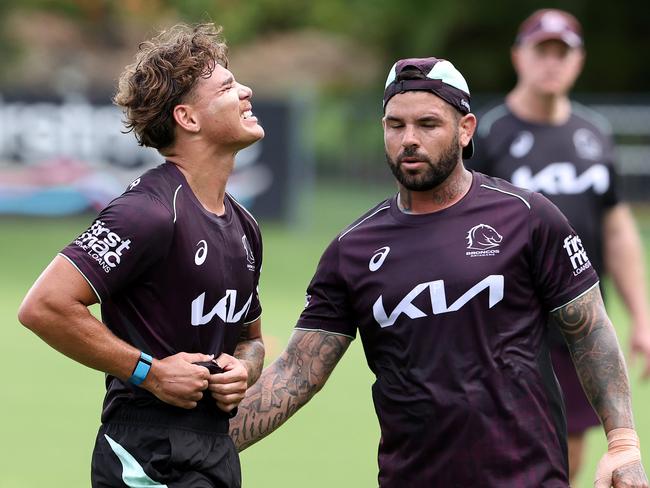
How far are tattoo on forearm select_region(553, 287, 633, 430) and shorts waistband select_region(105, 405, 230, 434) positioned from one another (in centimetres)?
131

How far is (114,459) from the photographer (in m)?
4.69

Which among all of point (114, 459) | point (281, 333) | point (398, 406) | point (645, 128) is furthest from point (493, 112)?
point (645, 128)

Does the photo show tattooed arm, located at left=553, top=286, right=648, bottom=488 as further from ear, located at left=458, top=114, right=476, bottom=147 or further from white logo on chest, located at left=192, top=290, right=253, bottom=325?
white logo on chest, located at left=192, top=290, right=253, bottom=325

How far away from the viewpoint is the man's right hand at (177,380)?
4559 millimetres

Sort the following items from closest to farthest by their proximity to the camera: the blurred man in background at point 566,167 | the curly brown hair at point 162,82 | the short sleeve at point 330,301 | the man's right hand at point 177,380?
the man's right hand at point 177,380 < the curly brown hair at point 162,82 < the short sleeve at point 330,301 < the blurred man in background at point 566,167

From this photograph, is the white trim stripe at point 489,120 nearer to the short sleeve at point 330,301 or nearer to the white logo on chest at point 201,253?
the short sleeve at point 330,301

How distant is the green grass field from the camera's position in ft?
26.5

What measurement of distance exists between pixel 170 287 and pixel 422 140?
102 cm

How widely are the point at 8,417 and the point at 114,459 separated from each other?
507cm

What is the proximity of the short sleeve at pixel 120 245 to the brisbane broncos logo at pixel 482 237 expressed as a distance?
107 centimetres

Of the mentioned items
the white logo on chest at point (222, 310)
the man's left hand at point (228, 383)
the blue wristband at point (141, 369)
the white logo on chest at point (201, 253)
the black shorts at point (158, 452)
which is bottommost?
the black shorts at point (158, 452)

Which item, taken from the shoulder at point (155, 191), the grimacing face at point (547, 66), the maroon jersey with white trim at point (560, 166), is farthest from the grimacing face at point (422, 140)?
the grimacing face at point (547, 66)

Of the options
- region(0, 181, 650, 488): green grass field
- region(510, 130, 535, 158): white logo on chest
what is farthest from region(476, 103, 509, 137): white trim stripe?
region(0, 181, 650, 488): green grass field

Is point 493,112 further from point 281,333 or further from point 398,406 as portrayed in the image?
point 281,333
